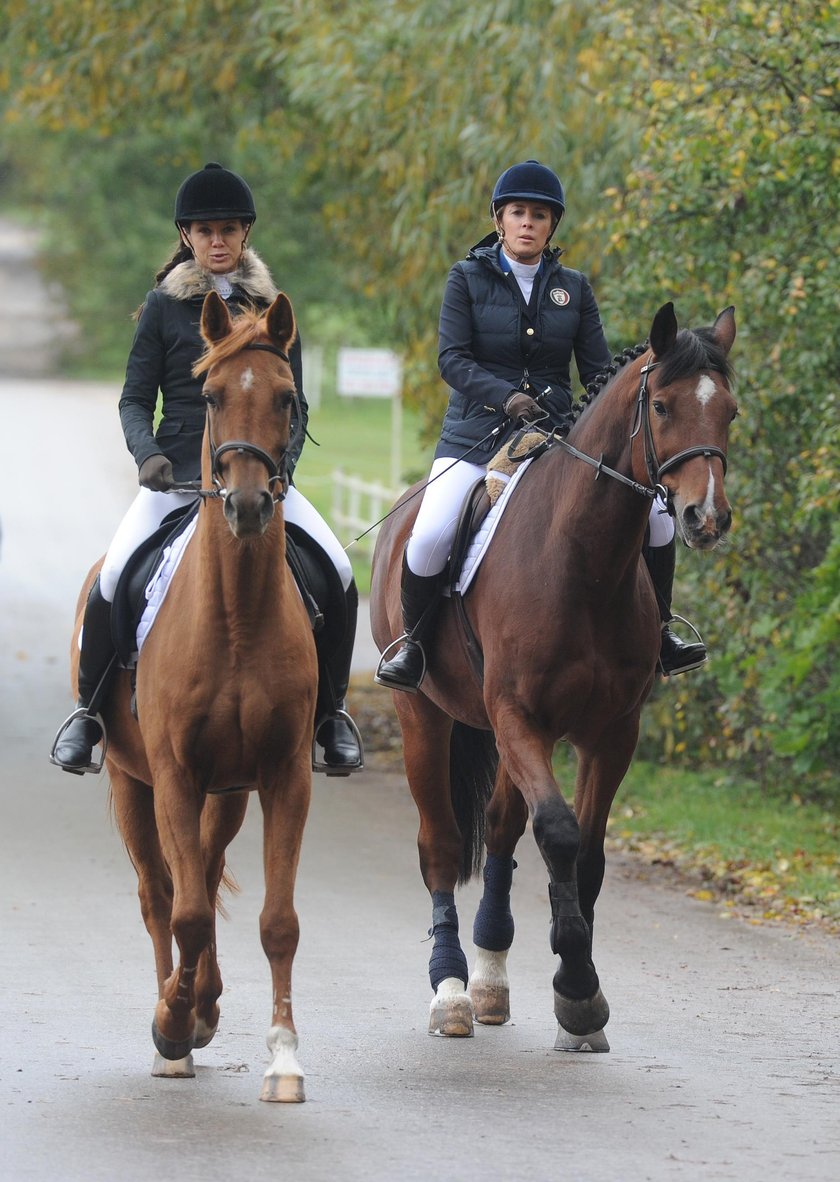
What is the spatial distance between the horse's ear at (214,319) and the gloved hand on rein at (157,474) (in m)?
0.74

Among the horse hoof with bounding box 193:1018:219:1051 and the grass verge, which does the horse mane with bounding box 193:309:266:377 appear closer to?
the horse hoof with bounding box 193:1018:219:1051

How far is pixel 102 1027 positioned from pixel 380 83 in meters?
10.6

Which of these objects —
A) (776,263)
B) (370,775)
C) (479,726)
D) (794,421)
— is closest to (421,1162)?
(479,726)

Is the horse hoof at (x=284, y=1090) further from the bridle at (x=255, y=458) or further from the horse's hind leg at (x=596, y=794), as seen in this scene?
the bridle at (x=255, y=458)

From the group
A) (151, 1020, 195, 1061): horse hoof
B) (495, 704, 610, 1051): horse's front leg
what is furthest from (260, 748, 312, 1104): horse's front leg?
(495, 704, 610, 1051): horse's front leg

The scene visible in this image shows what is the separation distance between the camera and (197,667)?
270 inches

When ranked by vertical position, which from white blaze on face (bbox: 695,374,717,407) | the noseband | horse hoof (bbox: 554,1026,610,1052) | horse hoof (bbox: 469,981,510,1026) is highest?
white blaze on face (bbox: 695,374,717,407)

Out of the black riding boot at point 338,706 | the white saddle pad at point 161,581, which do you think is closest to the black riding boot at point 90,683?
the white saddle pad at point 161,581

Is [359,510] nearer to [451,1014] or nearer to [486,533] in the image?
[486,533]

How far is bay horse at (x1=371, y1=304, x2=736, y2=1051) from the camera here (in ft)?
24.0

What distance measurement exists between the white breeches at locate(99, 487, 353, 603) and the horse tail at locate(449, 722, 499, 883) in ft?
5.52

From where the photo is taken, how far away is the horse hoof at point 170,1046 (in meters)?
7.01

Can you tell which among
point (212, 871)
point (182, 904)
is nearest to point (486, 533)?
point (212, 871)

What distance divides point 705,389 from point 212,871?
2584 mm
